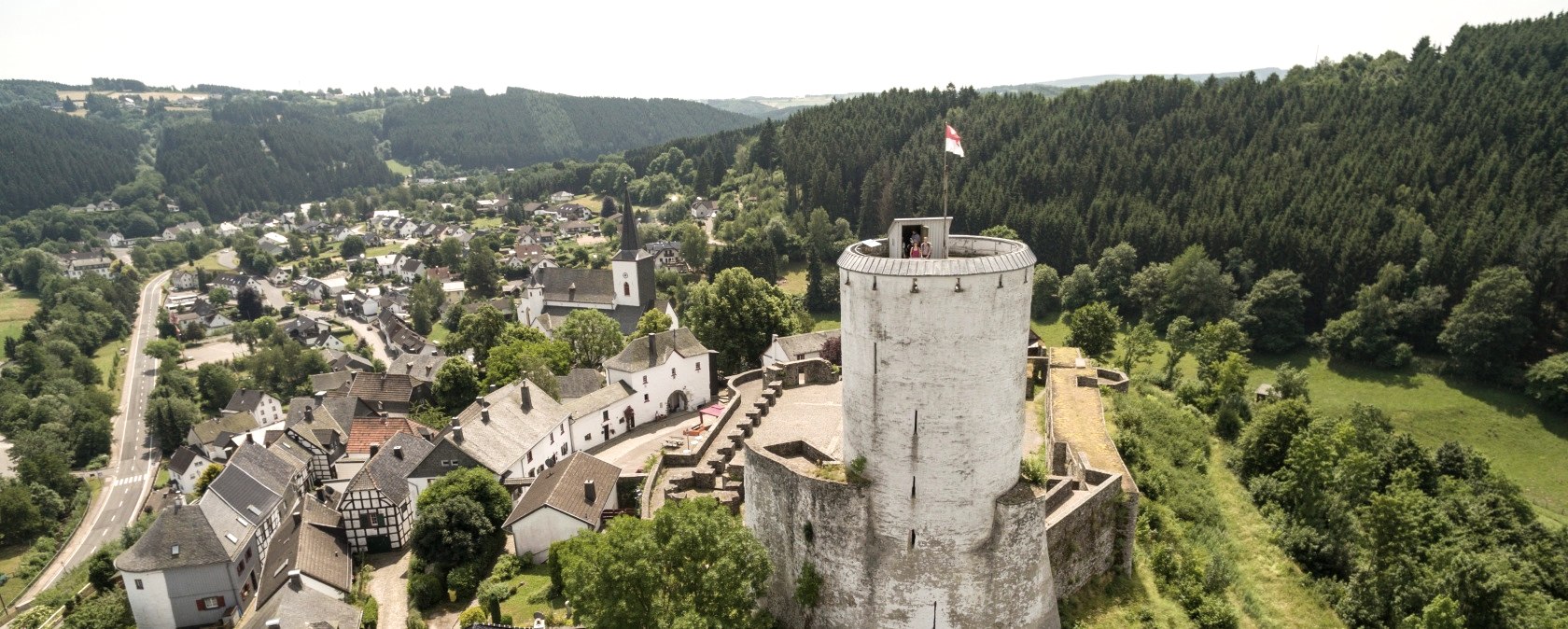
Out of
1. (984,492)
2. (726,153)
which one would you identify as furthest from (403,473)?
(726,153)

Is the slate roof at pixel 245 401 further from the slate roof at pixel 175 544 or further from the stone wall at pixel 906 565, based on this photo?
the stone wall at pixel 906 565

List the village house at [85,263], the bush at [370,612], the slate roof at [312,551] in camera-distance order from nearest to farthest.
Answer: the bush at [370,612], the slate roof at [312,551], the village house at [85,263]

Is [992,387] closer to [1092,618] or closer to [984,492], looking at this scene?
[984,492]

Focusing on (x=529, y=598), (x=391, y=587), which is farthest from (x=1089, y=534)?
(x=391, y=587)

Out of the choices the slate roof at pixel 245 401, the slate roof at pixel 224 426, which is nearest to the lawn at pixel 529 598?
the slate roof at pixel 224 426

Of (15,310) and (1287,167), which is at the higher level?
(1287,167)

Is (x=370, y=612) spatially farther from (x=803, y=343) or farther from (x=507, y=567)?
(x=803, y=343)

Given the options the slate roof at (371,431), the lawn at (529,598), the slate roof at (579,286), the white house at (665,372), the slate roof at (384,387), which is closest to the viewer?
the lawn at (529,598)
